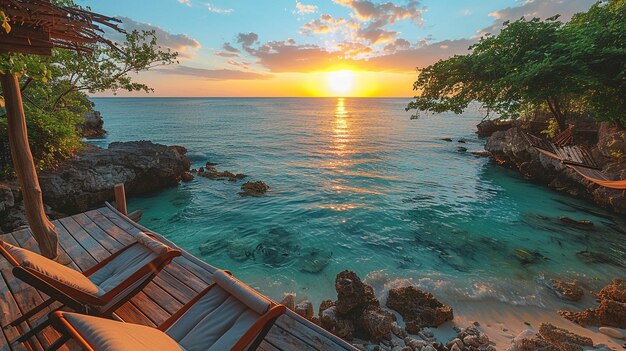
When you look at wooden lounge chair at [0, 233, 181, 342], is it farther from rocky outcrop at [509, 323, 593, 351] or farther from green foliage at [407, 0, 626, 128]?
green foliage at [407, 0, 626, 128]

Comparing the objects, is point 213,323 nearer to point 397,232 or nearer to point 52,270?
point 52,270

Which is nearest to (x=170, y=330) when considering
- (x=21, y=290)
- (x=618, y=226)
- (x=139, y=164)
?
(x=21, y=290)

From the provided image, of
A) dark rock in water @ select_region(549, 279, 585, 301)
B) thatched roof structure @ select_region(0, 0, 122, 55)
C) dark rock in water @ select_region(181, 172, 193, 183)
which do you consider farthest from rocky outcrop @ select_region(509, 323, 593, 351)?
dark rock in water @ select_region(181, 172, 193, 183)

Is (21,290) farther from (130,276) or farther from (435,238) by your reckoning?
(435,238)

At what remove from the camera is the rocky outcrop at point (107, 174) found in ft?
42.5

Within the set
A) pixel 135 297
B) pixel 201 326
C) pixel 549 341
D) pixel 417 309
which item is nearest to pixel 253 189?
pixel 417 309

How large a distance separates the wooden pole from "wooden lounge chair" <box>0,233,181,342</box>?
1.55 meters

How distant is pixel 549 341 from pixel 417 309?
9.48 feet

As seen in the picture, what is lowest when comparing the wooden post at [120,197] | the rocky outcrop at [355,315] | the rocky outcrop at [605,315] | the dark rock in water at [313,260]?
the dark rock in water at [313,260]

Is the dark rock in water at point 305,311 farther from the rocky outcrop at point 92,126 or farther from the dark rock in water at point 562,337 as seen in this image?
the rocky outcrop at point 92,126

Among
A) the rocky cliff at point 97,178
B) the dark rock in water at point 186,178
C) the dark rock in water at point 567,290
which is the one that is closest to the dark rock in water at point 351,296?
the dark rock in water at point 567,290

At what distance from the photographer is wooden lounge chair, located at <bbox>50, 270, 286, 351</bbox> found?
2355 millimetres

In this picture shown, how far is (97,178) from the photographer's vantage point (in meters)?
14.5

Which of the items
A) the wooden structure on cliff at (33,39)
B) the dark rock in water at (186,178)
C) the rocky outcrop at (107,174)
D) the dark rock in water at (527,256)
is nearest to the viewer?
the wooden structure on cliff at (33,39)
